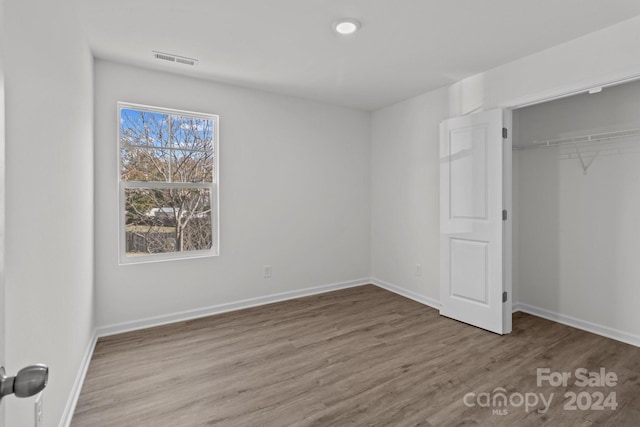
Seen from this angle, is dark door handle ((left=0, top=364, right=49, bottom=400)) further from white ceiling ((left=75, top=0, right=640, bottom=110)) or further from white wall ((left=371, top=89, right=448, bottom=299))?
white wall ((left=371, top=89, right=448, bottom=299))

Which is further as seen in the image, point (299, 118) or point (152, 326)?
point (299, 118)

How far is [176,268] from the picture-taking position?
3359 mm

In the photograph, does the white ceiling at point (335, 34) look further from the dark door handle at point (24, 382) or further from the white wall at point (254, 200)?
the dark door handle at point (24, 382)

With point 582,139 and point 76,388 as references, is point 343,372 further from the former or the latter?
point 582,139

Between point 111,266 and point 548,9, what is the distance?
13.3 feet

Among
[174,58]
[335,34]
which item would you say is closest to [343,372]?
[335,34]

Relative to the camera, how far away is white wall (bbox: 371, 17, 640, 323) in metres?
2.46

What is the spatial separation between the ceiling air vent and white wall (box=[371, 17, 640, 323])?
2561 mm

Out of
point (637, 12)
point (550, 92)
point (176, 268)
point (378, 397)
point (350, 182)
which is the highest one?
point (637, 12)

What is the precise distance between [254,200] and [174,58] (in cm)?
162

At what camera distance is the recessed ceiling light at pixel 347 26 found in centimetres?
236

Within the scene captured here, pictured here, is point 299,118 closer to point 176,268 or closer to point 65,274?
point 176,268

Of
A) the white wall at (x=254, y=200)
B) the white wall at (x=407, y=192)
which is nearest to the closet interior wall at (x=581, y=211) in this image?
the white wall at (x=407, y=192)

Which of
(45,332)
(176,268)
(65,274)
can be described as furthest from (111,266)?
(45,332)
